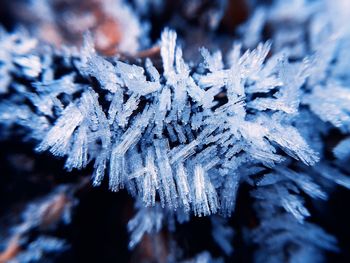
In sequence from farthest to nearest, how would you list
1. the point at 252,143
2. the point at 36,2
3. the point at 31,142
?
the point at 36,2 → the point at 31,142 → the point at 252,143

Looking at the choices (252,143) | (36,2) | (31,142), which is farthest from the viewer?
(36,2)

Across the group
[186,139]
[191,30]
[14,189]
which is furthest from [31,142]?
[191,30]

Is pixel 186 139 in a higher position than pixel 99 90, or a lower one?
lower

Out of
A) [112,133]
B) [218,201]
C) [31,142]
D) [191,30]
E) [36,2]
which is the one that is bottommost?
[218,201]

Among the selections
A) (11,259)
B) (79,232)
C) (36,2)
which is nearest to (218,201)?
(79,232)

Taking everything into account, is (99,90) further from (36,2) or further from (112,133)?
(36,2)

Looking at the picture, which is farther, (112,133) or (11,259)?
(11,259)
